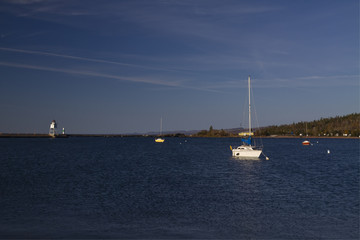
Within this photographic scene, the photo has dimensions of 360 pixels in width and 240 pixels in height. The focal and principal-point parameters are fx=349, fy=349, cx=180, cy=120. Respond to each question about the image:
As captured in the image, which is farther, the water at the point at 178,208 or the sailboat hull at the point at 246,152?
the sailboat hull at the point at 246,152

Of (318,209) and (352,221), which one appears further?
(318,209)

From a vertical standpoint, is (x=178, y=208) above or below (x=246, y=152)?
below

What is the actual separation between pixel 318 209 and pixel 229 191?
11.1m

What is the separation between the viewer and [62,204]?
29.7 meters

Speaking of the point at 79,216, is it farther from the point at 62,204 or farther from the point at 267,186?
the point at 267,186

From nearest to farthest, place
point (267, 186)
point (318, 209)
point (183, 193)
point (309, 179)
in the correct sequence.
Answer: point (318, 209) → point (183, 193) → point (267, 186) → point (309, 179)

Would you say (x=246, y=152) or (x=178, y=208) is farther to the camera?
(x=246, y=152)

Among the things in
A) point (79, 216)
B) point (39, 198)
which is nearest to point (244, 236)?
point (79, 216)

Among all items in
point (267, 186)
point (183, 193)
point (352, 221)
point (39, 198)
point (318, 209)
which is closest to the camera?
point (352, 221)

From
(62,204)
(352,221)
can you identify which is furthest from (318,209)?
(62,204)

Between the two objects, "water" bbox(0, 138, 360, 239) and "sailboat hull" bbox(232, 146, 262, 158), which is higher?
"sailboat hull" bbox(232, 146, 262, 158)

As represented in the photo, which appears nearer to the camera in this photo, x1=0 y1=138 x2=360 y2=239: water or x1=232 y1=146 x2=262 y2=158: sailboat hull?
x1=0 y1=138 x2=360 y2=239: water

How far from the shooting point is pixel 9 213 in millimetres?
25875

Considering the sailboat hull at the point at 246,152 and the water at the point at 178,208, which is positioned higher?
the sailboat hull at the point at 246,152
